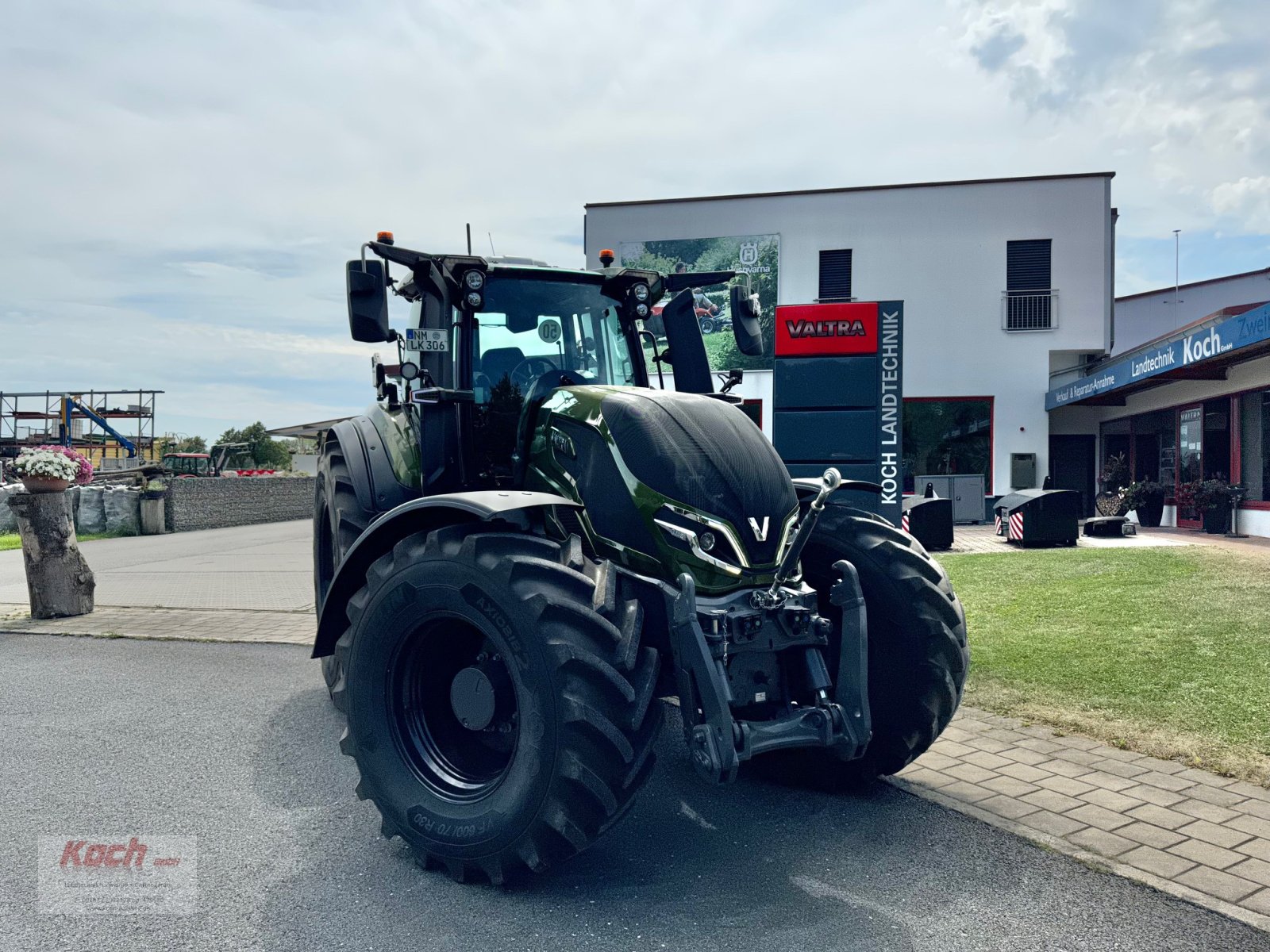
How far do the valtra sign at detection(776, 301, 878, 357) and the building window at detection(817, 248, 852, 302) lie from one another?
14698 millimetres

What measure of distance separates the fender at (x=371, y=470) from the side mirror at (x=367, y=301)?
3.27 feet

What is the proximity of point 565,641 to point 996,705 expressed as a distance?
388cm

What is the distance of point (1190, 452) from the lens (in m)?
20.6

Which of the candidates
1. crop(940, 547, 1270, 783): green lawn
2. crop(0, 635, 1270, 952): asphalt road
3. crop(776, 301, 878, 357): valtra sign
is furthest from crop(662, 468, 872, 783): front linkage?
crop(776, 301, 878, 357): valtra sign

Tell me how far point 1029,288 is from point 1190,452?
7271 mm

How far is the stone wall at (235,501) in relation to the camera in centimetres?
2275

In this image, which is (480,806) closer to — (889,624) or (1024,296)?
(889,624)

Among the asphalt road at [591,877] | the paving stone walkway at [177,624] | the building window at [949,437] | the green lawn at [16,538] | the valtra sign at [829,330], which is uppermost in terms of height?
the valtra sign at [829,330]

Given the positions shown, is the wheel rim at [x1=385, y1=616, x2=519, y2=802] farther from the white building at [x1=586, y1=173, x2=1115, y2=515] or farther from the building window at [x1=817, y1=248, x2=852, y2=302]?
the building window at [x1=817, y1=248, x2=852, y2=302]

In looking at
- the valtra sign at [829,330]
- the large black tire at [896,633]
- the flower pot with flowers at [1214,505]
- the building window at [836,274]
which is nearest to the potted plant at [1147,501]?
the flower pot with flowers at [1214,505]

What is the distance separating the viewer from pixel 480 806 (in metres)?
3.48

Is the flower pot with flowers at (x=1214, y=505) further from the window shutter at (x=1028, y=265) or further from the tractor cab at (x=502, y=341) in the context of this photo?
the tractor cab at (x=502, y=341)

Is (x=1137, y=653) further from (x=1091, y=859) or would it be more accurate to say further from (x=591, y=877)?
(x=591, y=877)

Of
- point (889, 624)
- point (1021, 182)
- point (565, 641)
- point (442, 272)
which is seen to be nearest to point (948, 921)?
point (889, 624)
